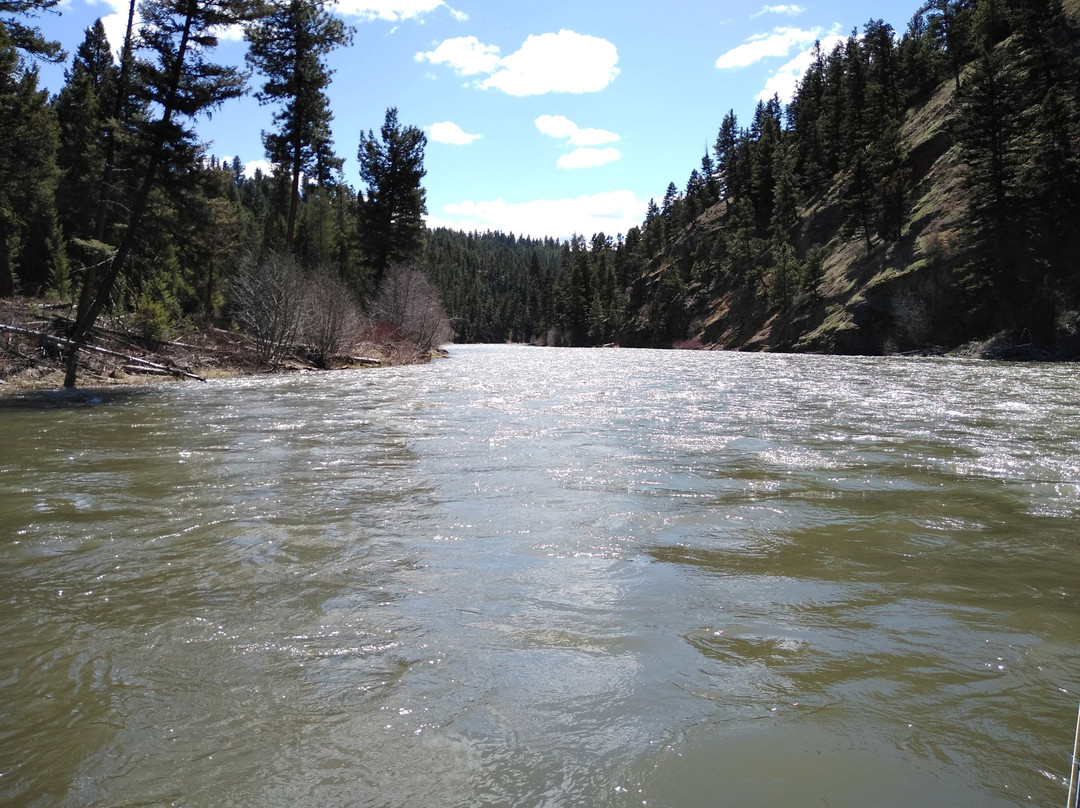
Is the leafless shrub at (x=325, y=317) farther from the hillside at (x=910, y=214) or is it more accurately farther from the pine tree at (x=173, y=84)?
the hillside at (x=910, y=214)

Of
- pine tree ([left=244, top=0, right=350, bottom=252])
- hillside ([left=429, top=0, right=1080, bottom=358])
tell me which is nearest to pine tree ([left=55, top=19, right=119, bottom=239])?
pine tree ([left=244, top=0, right=350, bottom=252])

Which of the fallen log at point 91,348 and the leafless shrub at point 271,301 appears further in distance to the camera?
the leafless shrub at point 271,301

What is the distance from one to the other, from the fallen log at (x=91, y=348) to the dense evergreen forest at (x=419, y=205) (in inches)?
29.2

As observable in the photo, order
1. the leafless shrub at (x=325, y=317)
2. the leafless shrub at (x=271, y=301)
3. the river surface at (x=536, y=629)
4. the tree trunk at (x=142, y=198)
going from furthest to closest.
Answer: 1. the leafless shrub at (x=325, y=317)
2. the leafless shrub at (x=271, y=301)
3. the tree trunk at (x=142, y=198)
4. the river surface at (x=536, y=629)

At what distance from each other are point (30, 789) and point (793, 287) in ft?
206

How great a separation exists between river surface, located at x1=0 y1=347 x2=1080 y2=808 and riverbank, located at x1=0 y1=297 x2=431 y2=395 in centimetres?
985

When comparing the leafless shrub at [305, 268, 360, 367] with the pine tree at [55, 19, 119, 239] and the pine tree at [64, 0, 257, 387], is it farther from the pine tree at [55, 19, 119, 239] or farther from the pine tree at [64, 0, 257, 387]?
the pine tree at [55, 19, 119, 239]

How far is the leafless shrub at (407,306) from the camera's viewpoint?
35344 mm

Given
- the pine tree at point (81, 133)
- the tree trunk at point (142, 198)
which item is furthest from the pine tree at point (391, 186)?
the tree trunk at point (142, 198)

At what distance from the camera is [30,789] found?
2.37 metres

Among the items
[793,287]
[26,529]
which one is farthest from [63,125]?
[793,287]

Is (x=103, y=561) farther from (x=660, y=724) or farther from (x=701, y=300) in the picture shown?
(x=701, y=300)

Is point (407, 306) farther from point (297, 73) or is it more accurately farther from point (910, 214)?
point (910, 214)

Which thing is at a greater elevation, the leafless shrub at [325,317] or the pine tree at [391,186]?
the pine tree at [391,186]
